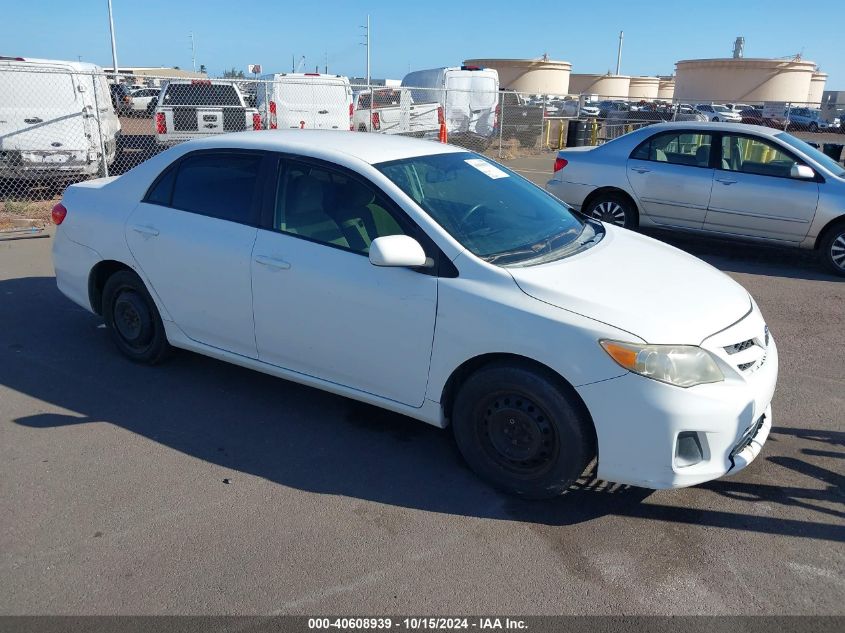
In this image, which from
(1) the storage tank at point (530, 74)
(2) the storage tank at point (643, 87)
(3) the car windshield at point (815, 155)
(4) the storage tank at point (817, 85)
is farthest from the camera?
(2) the storage tank at point (643, 87)

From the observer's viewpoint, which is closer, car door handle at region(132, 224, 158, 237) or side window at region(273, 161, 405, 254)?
side window at region(273, 161, 405, 254)

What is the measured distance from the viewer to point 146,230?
472 centimetres

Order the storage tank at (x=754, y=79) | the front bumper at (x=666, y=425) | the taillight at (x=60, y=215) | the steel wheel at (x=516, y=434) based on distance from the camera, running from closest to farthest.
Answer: the front bumper at (x=666, y=425), the steel wheel at (x=516, y=434), the taillight at (x=60, y=215), the storage tank at (x=754, y=79)

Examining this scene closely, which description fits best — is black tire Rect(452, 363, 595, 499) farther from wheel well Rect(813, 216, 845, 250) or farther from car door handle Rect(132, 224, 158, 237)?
wheel well Rect(813, 216, 845, 250)

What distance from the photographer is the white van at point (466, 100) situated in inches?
820

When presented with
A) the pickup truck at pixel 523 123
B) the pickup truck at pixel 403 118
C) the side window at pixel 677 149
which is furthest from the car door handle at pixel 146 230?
the pickup truck at pixel 523 123

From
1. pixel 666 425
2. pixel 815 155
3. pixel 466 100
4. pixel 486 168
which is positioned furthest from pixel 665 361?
pixel 466 100

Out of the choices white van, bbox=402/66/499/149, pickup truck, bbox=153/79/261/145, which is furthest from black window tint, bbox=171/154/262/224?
white van, bbox=402/66/499/149

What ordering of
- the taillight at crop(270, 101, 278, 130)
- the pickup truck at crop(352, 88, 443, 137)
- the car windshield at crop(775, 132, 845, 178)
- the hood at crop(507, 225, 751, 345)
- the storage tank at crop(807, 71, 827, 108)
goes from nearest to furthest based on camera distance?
1. the hood at crop(507, 225, 751, 345)
2. the car windshield at crop(775, 132, 845, 178)
3. the taillight at crop(270, 101, 278, 130)
4. the pickup truck at crop(352, 88, 443, 137)
5. the storage tank at crop(807, 71, 827, 108)

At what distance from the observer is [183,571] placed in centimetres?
304

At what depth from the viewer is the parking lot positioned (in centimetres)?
293

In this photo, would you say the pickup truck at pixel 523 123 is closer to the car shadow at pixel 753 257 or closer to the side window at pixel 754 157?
the car shadow at pixel 753 257

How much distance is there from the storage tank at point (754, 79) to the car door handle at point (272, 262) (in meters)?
52.2

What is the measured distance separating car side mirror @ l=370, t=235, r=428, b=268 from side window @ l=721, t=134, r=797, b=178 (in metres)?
6.20
